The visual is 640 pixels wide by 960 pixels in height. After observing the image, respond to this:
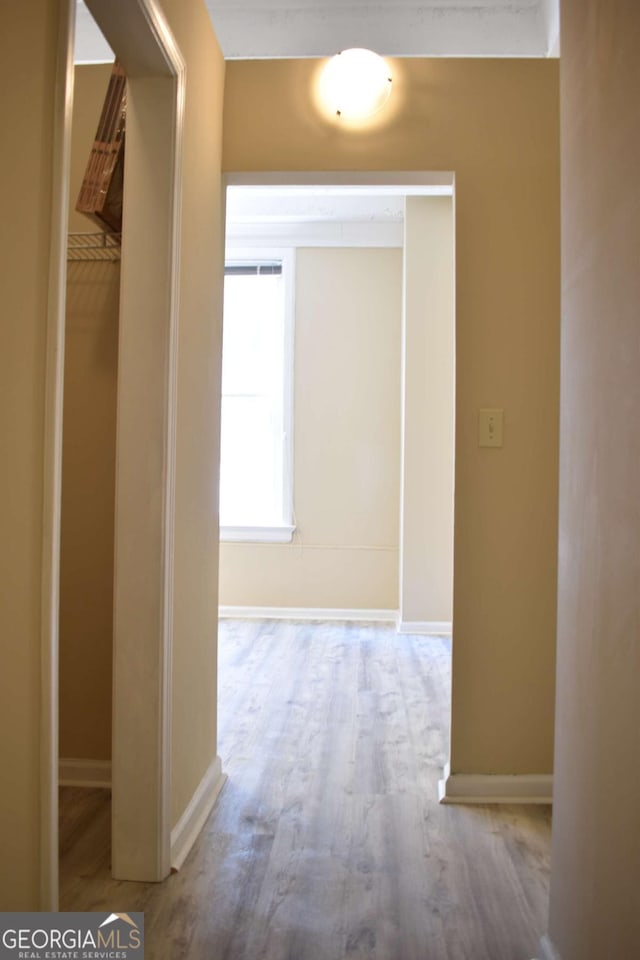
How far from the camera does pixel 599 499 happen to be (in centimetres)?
119

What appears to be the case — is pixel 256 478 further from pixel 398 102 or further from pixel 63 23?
pixel 63 23

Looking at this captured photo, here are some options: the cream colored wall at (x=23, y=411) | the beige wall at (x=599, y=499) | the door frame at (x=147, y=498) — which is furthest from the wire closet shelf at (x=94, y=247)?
the beige wall at (x=599, y=499)

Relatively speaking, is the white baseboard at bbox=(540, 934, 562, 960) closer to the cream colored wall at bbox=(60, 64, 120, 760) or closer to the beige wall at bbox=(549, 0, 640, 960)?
the beige wall at bbox=(549, 0, 640, 960)

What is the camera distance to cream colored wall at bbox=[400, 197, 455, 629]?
4.64 metres

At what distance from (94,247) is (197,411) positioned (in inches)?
29.5

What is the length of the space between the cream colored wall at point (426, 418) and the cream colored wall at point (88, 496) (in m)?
2.55

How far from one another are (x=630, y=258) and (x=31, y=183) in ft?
2.96

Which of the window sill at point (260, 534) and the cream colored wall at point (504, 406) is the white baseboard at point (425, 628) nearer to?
the window sill at point (260, 534)

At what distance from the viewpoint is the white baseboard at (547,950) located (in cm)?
143

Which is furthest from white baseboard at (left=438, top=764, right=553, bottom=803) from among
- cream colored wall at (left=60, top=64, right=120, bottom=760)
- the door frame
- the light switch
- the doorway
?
the doorway

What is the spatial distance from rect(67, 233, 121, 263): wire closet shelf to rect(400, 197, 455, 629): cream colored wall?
257 cm

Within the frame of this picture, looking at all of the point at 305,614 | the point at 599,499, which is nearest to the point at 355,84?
the point at 599,499

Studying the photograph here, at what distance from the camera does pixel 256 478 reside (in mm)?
5191

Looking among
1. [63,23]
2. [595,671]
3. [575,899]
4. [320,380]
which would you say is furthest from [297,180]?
[320,380]
